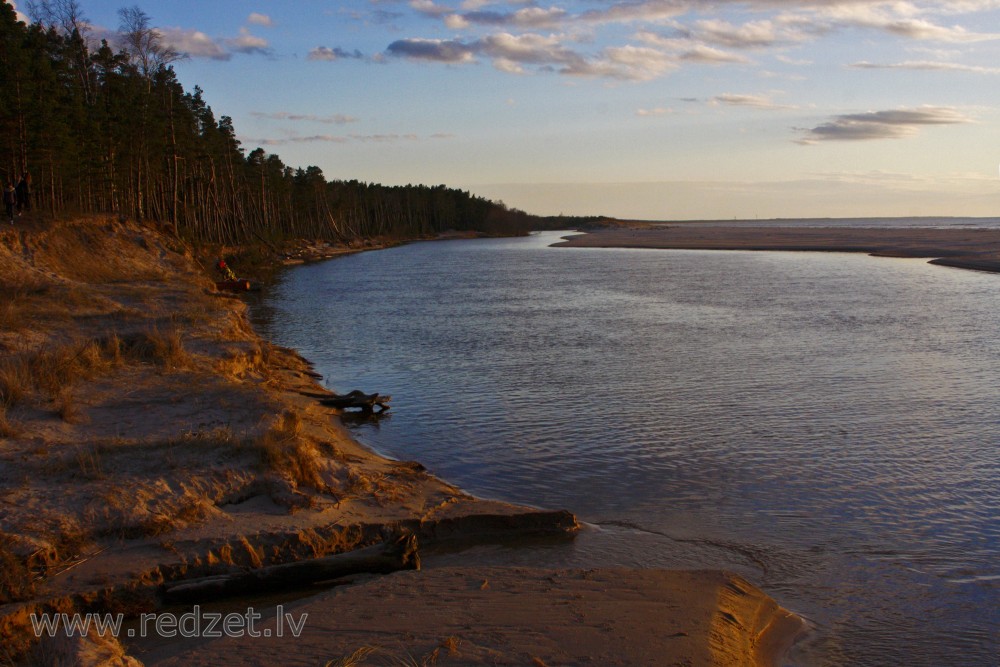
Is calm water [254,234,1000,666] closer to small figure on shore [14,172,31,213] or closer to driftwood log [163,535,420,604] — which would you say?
driftwood log [163,535,420,604]

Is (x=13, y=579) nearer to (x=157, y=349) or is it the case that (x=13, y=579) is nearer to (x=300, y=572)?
(x=300, y=572)

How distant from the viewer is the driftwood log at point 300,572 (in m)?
7.73

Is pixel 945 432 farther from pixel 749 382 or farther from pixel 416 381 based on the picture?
pixel 416 381

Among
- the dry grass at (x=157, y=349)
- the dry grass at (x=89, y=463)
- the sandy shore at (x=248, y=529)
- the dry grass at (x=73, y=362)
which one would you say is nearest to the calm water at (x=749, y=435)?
the sandy shore at (x=248, y=529)

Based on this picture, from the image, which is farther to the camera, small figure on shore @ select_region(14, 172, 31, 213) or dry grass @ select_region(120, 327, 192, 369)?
small figure on shore @ select_region(14, 172, 31, 213)

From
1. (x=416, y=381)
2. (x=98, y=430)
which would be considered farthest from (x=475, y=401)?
(x=98, y=430)

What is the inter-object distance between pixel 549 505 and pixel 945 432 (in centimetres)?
766

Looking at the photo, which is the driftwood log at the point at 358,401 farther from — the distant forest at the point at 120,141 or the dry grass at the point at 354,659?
the distant forest at the point at 120,141

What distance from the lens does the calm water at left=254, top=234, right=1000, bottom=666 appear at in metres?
8.59

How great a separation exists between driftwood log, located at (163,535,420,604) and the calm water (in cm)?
118

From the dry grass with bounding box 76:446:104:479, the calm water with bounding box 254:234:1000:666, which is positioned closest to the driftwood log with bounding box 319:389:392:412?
the calm water with bounding box 254:234:1000:666

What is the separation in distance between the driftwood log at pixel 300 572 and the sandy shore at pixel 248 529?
220 mm

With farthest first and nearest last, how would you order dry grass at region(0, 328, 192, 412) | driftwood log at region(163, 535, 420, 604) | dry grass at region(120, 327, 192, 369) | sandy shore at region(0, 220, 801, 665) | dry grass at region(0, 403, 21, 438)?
1. dry grass at region(120, 327, 192, 369)
2. dry grass at region(0, 328, 192, 412)
3. dry grass at region(0, 403, 21, 438)
4. driftwood log at region(163, 535, 420, 604)
5. sandy shore at region(0, 220, 801, 665)

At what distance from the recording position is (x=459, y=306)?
36594mm
